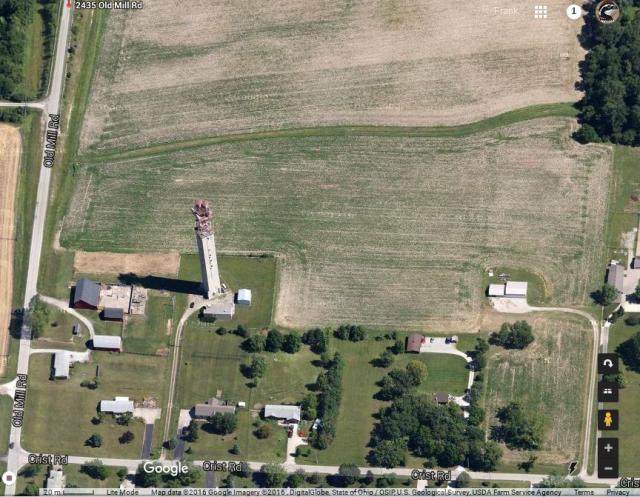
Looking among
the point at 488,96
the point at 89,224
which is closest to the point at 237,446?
the point at 89,224

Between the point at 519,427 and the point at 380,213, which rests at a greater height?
the point at 380,213

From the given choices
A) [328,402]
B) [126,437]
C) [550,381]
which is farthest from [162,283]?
[550,381]

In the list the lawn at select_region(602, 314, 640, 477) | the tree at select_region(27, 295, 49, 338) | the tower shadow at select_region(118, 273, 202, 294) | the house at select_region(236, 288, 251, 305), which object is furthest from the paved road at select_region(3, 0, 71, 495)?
the lawn at select_region(602, 314, 640, 477)

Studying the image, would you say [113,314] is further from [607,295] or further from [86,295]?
[607,295]

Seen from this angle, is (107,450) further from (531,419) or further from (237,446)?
(531,419)

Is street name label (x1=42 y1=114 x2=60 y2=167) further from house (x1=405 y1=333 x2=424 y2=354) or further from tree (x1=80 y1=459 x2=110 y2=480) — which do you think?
house (x1=405 y1=333 x2=424 y2=354)

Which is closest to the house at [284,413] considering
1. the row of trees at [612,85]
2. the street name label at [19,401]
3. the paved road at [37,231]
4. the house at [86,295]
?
the house at [86,295]
